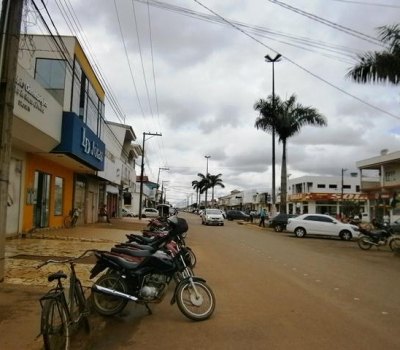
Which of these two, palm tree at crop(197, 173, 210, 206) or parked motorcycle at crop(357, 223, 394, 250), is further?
palm tree at crop(197, 173, 210, 206)

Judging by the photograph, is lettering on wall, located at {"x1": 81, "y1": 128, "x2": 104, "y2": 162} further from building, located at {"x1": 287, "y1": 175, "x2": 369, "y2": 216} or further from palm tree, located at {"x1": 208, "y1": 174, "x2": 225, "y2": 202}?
palm tree, located at {"x1": 208, "y1": 174, "x2": 225, "y2": 202}

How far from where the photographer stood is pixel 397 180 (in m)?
50.3

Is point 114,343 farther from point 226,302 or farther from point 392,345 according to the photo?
point 392,345

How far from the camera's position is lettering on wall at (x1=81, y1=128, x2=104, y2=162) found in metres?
22.5

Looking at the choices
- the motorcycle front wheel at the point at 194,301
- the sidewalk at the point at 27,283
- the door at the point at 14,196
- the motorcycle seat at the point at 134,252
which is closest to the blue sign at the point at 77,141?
the door at the point at 14,196

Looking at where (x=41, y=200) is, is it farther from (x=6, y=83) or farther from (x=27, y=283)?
(x=6, y=83)

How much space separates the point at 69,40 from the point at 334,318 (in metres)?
18.9

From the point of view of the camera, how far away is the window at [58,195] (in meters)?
25.2

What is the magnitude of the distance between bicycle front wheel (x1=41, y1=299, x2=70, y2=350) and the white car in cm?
2670

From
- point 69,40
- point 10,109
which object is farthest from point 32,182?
point 10,109

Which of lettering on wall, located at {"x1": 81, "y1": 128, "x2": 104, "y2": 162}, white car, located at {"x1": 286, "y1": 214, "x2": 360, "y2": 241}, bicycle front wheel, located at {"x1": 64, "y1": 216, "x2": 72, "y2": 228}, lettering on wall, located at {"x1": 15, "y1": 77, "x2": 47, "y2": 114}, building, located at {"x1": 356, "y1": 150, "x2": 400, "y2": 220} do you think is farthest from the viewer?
building, located at {"x1": 356, "y1": 150, "x2": 400, "y2": 220}

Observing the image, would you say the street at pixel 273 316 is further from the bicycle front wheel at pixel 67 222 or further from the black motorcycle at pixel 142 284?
the bicycle front wheel at pixel 67 222

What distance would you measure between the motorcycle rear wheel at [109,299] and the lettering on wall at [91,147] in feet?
49.0

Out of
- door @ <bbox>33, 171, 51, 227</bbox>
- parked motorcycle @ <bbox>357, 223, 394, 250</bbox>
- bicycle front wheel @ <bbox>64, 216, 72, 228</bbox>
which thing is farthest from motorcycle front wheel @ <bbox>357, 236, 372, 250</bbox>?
bicycle front wheel @ <bbox>64, 216, 72, 228</bbox>
